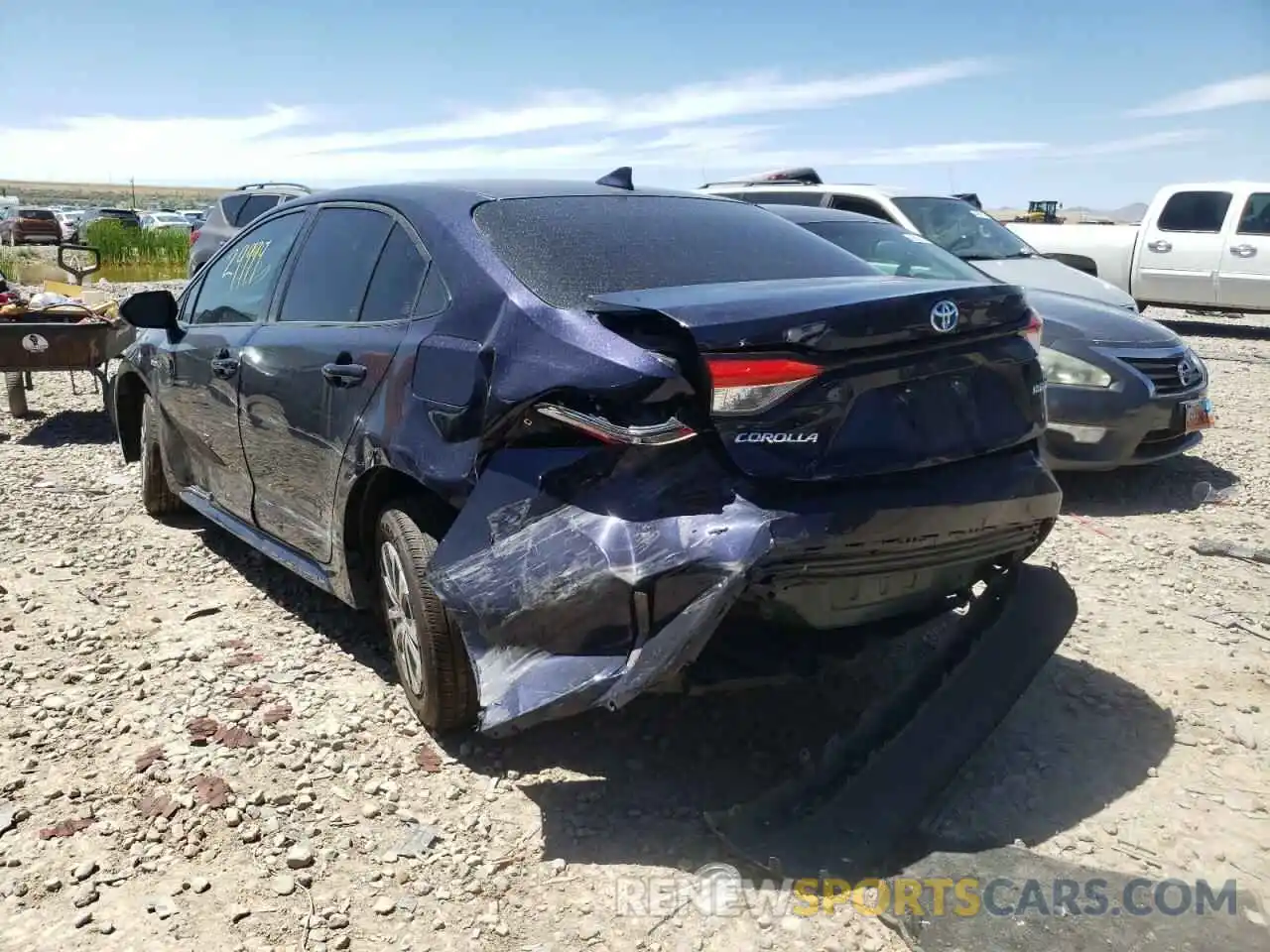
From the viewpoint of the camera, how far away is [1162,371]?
6098mm

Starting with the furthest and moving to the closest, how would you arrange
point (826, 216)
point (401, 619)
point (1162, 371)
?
point (826, 216) → point (1162, 371) → point (401, 619)

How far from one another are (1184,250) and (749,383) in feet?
44.0

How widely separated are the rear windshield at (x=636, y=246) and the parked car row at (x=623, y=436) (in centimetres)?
1

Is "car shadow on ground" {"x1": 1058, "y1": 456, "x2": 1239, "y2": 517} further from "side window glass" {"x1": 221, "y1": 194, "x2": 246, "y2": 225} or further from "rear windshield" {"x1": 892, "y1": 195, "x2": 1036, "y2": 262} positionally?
"side window glass" {"x1": 221, "y1": 194, "x2": 246, "y2": 225}

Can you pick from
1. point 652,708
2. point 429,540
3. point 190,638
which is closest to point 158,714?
point 190,638

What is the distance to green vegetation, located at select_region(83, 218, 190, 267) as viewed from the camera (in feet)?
79.9

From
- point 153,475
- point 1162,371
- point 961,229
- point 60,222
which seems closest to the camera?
point 153,475

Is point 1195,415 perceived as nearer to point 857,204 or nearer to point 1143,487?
point 1143,487

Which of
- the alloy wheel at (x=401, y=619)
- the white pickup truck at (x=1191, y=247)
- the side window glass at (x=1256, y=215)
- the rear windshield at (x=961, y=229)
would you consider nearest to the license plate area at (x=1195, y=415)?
the rear windshield at (x=961, y=229)

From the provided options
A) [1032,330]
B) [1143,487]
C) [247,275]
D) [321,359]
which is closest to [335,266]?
[321,359]

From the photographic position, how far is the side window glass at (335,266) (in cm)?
373

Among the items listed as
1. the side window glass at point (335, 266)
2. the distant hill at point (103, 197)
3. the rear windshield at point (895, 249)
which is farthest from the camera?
the distant hill at point (103, 197)

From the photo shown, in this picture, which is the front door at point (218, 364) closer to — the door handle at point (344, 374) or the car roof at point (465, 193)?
the car roof at point (465, 193)

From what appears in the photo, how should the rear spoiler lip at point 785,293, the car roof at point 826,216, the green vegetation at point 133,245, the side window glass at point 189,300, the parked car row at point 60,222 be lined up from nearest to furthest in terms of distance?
the rear spoiler lip at point 785,293 → the side window glass at point 189,300 → the car roof at point 826,216 → the green vegetation at point 133,245 → the parked car row at point 60,222
